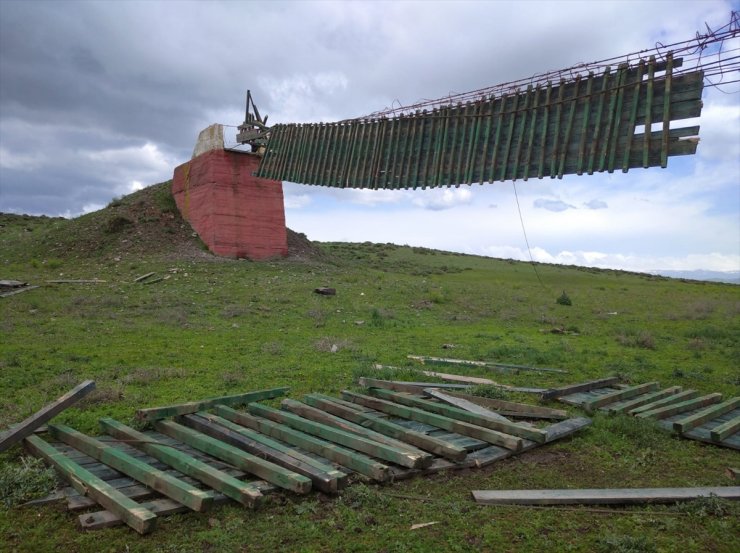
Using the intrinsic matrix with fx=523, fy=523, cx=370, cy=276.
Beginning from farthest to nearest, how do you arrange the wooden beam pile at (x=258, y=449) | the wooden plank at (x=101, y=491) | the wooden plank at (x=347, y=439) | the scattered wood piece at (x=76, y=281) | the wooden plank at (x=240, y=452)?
the scattered wood piece at (x=76, y=281), the wooden plank at (x=347, y=439), the wooden plank at (x=240, y=452), the wooden beam pile at (x=258, y=449), the wooden plank at (x=101, y=491)

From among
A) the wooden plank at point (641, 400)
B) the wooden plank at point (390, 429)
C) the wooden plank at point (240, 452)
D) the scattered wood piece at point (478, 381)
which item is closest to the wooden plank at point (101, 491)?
the wooden plank at point (240, 452)

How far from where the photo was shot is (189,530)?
4.64m

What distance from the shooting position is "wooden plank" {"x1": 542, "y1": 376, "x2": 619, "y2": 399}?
Result: 355 inches

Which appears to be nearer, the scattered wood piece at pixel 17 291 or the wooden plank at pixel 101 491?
the wooden plank at pixel 101 491

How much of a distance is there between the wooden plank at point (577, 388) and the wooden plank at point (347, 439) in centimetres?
404

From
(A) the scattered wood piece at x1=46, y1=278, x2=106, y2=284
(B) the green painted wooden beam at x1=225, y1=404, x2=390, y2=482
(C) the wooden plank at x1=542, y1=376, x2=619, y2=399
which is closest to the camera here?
(B) the green painted wooden beam at x1=225, y1=404, x2=390, y2=482

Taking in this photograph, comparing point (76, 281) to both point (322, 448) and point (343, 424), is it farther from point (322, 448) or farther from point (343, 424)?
point (322, 448)

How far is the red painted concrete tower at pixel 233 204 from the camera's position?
87.1ft

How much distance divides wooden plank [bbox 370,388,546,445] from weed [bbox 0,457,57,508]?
190 inches

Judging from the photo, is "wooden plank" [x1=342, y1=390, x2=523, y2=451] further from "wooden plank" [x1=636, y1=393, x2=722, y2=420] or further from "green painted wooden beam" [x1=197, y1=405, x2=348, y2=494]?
"wooden plank" [x1=636, y1=393, x2=722, y2=420]

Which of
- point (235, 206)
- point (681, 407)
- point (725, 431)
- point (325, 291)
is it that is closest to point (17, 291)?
point (235, 206)

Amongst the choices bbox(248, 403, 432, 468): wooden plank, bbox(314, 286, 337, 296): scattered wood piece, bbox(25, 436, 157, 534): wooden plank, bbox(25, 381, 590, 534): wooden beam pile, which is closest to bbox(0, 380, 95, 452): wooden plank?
bbox(25, 381, 590, 534): wooden beam pile

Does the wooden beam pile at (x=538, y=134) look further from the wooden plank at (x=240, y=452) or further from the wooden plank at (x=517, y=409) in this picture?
the wooden plank at (x=240, y=452)

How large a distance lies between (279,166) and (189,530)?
1653cm
